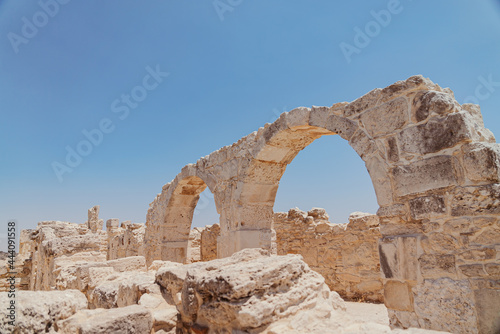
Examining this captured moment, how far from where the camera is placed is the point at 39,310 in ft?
5.87

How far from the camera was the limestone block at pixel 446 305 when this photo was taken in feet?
8.48

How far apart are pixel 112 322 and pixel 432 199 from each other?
274 centimetres

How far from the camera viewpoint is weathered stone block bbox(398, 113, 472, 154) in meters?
2.82

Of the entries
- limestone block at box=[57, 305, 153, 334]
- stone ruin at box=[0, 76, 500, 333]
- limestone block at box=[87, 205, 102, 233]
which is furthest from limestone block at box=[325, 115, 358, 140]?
limestone block at box=[87, 205, 102, 233]

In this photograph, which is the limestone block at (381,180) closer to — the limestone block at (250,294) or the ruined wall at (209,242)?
the limestone block at (250,294)

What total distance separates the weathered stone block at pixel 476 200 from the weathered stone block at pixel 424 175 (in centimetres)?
13

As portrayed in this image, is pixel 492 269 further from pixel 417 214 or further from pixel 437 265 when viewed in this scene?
pixel 417 214

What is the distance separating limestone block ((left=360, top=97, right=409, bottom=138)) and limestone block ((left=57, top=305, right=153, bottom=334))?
112 inches

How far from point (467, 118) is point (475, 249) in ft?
3.75

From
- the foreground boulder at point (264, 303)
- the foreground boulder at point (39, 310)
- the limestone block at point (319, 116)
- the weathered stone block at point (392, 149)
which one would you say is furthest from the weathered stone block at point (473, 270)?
the foreground boulder at point (39, 310)

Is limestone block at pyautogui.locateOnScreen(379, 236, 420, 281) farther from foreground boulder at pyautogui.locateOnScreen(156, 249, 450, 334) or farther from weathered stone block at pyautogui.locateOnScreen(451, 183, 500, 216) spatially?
foreground boulder at pyautogui.locateOnScreen(156, 249, 450, 334)

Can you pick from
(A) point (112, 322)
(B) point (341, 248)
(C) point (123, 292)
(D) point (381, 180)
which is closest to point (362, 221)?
(B) point (341, 248)

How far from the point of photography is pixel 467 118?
288 cm

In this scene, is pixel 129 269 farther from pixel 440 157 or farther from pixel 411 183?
pixel 440 157
